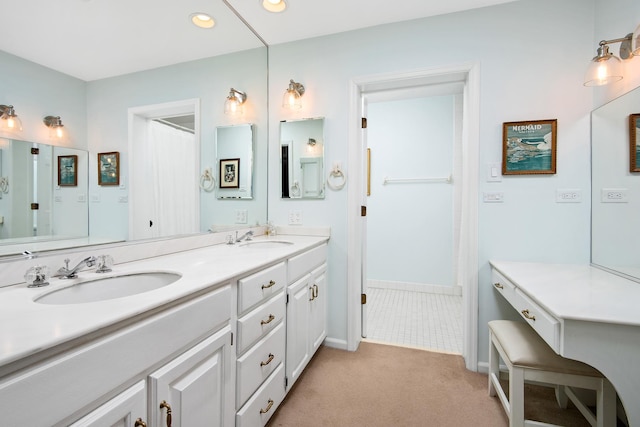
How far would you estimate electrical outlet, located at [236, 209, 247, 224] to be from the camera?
2.17 metres

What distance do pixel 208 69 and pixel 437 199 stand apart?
2863 mm

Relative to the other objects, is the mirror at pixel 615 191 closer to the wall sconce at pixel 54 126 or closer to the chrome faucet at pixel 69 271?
the chrome faucet at pixel 69 271

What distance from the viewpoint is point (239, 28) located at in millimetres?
2090

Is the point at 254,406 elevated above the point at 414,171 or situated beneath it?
situated beneath

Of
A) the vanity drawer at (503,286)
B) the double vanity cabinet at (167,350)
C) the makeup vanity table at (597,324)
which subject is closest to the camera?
the double vanity cabinet at (167,350)

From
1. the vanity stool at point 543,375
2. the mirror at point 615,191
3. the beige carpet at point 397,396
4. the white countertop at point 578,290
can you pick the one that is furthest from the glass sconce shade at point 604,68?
the beige carpet at point 397,396

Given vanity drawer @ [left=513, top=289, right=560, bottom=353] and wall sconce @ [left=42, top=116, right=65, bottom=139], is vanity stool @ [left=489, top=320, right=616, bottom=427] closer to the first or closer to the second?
vanity drawer @ [left=513, top=289, right=560, bottom=353]

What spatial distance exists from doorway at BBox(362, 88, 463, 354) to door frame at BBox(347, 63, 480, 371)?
3.60ft

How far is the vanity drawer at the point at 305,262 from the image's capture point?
5.34ft

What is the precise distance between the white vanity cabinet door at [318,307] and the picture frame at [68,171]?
1.31 metres

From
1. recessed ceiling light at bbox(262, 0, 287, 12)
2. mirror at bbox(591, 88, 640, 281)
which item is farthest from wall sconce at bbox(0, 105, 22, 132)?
mirror at bbox(591, 88, 640, 281)

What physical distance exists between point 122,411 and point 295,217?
1.77 metres

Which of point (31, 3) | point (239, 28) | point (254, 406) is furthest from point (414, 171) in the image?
point (31, 3)

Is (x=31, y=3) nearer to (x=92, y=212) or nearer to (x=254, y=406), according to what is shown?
(x=92, y=212)
